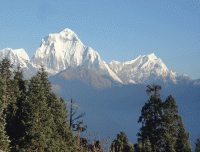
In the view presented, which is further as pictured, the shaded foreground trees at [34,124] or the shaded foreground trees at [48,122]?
the shaded foreground trees at [48,122]

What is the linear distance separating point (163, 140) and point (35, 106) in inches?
635

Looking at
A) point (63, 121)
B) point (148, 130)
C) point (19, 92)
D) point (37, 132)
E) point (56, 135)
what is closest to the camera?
point (37, 132)

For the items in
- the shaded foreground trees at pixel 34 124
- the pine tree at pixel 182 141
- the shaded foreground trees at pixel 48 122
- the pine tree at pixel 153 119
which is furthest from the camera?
the pine tree at pixel 182 141

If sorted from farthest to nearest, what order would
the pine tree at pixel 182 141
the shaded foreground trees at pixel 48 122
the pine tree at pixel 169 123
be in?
the pine tree at pixel 182 141, the pine tree at pixel 169 123, the shaded foreground trees at pixel 48 122

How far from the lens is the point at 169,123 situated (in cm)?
3103

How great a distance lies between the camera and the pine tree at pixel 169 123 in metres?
29.0

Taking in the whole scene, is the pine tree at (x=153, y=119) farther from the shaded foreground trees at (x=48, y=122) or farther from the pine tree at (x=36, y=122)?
the pine tree at (x=36, y=122)

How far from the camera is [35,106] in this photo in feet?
85.7

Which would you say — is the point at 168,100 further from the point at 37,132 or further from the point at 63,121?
the point at 37,132

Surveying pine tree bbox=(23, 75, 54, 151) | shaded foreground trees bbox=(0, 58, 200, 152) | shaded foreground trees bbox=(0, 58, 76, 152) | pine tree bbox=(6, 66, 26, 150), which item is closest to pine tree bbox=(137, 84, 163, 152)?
shaded foreground trees bbox=(0, 58, 200, 152)

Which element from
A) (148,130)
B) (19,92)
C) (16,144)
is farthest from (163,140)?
(19,92)

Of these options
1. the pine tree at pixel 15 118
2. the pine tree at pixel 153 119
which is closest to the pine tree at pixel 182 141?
the pine tree at pixel 153 119

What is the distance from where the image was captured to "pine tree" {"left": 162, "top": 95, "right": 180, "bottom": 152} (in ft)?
95.2

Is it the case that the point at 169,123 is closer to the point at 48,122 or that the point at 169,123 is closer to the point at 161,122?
the point at 161,122
